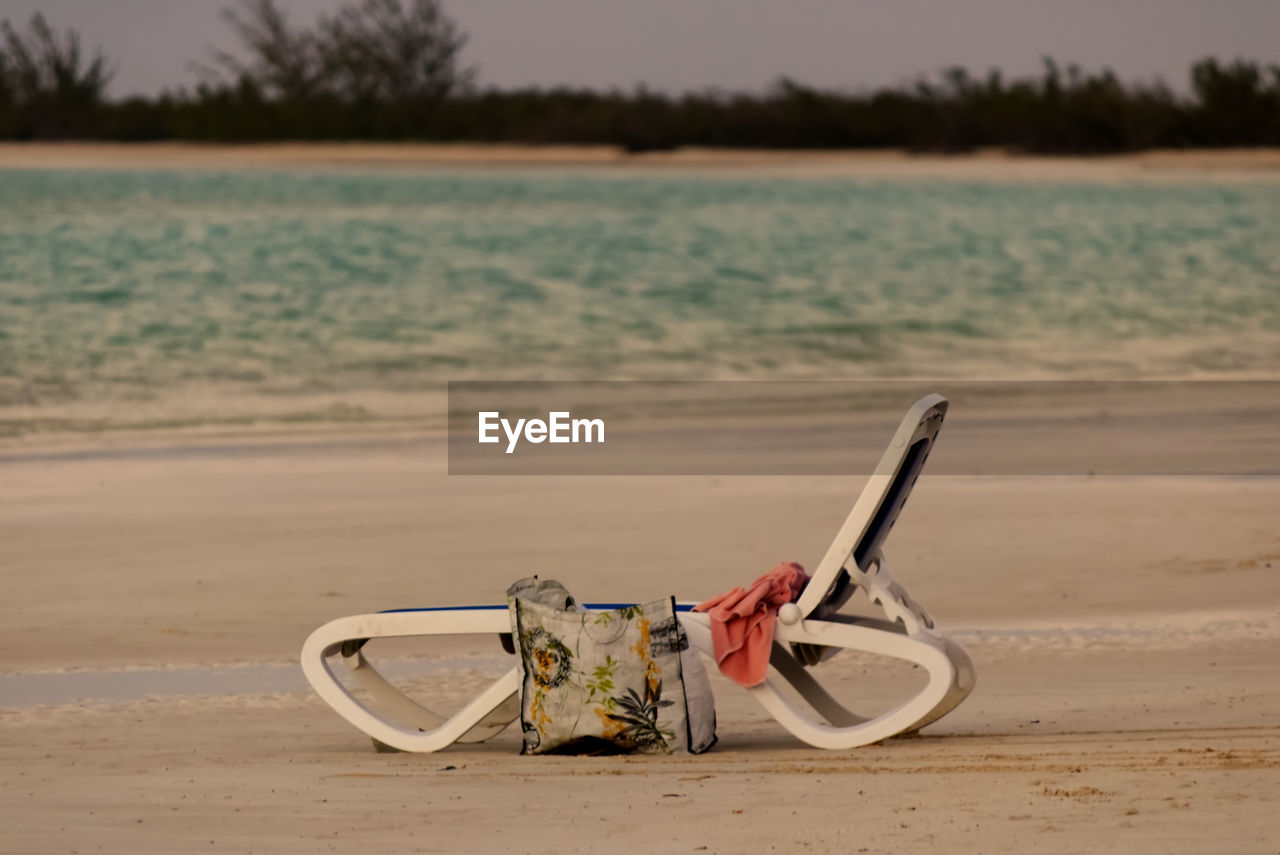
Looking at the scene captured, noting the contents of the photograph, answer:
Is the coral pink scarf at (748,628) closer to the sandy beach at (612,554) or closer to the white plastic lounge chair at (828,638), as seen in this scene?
the white plastic lounge chair at (828,638)

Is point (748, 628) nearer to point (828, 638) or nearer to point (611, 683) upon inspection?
point (828, 638)

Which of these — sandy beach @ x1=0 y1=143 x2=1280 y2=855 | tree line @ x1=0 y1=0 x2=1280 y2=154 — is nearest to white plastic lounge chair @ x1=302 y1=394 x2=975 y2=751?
sandy beach @ x1=0 y1=143 x2=1280 y2=855

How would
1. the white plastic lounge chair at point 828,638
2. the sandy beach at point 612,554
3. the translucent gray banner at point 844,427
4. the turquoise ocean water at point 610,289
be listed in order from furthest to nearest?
the turquoise ocean water at point 610,289 < the translucent gray banner at point 844,427 < the white plastic lounge chair at point 828,638 < the sandy beach at point 612,554

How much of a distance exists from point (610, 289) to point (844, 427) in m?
16.7

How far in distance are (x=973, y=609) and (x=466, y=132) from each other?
6739 cm

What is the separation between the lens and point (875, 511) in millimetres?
5398

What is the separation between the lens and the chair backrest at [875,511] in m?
5.37

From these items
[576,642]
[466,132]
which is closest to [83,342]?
[576,642]

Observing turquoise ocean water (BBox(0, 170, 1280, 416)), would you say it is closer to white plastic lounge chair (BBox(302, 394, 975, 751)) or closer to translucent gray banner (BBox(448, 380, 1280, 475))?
translucent gray banner (BBox(448, 380, 1280, 475))

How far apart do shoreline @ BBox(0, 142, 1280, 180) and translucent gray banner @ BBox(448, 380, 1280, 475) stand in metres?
53.8

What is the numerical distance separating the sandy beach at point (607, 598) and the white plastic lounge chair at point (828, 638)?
4.5 inches

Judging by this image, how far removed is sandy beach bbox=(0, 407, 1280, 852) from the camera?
4387 mm

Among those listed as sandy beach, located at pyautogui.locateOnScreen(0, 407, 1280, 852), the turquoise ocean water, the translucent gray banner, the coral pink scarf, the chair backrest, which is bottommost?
the turquoise ocean water

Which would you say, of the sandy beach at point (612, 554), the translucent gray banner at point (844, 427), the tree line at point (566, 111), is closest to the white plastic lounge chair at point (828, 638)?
the sandy beach at point (612, 554)
